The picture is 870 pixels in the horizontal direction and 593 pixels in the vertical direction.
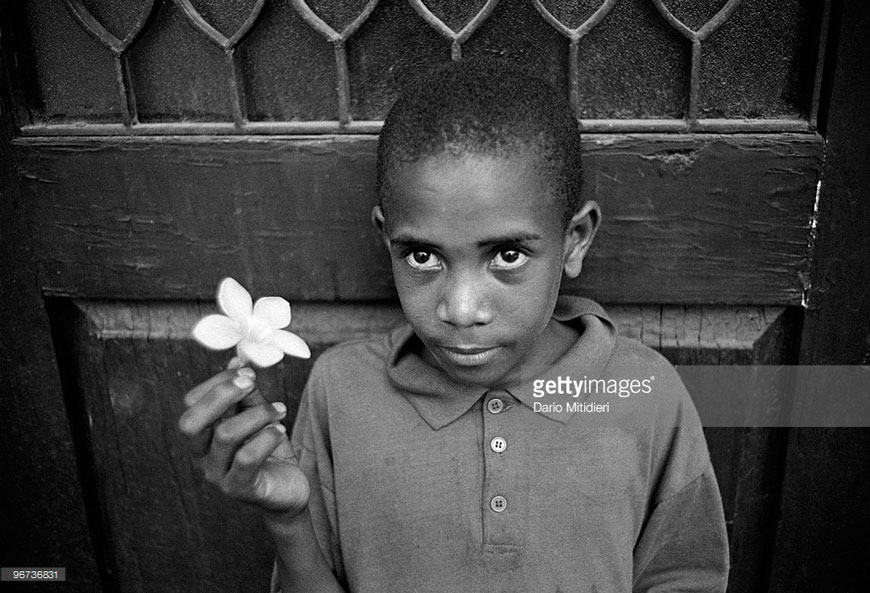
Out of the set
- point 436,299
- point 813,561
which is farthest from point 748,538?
point 436,299

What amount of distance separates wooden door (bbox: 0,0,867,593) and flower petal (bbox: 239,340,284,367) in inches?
16.1

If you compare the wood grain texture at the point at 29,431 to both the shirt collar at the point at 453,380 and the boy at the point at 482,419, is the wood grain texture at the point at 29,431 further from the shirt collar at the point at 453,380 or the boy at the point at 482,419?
the shirt collar at the point at 453,380

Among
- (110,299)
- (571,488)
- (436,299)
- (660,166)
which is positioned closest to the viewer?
(436,299)

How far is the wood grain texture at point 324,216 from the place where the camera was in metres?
1.11

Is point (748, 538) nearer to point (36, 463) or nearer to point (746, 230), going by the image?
point (746, 230)

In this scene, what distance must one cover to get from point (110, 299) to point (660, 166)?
0.88 metres

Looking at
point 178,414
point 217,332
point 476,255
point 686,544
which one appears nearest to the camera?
point 217,332

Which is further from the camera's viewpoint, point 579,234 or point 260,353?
point 579,234

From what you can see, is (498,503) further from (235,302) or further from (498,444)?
(235,302)

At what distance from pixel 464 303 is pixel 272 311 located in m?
0.21

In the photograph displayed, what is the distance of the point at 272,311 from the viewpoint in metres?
0.81

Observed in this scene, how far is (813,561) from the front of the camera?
4.27ft

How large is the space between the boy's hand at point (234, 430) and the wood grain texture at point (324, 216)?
399 mm

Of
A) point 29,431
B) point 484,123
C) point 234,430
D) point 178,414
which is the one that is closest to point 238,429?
point 234,430
